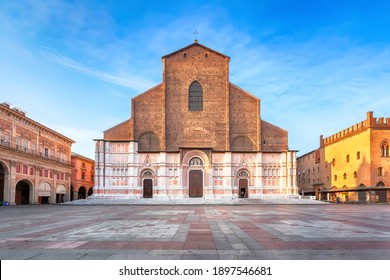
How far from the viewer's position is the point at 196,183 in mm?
47375

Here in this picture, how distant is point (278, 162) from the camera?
48062 millimetres

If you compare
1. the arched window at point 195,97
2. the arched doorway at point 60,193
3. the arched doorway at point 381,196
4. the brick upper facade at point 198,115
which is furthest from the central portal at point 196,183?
the arched doorway at point 381,196

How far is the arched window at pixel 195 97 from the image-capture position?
48.7m

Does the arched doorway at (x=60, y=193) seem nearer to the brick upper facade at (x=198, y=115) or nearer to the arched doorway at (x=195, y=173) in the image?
the brick upper facade at (x=198, y=115)

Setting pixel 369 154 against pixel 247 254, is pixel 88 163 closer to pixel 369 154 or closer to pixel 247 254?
pixel 369 154

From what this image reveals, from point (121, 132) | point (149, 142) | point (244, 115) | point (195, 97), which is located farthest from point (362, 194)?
point (121, 132)

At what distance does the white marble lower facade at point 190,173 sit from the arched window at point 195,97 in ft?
20.2

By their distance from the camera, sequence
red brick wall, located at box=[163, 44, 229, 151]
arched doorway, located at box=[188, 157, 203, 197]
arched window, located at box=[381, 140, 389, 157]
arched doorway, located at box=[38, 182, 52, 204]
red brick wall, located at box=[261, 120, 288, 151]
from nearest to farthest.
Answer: arched window, located at box=[381, 140, 389, 157] → arched doorway, located at box=[38, 182, 52, 204] → arched doorway, located at box=[188, 157, 203, 197] → red brick wall, located at box=[163, 44, 229, 151] → red brick wall, located at box=[261, 120, 288, 151]

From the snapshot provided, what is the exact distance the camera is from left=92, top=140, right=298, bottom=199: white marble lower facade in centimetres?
4641

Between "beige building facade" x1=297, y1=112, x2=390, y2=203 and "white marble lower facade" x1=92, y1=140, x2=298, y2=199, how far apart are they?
917 centimetres

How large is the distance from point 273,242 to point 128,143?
3999 centimetres

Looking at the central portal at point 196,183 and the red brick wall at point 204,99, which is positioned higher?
the red brick wall at point 204,99

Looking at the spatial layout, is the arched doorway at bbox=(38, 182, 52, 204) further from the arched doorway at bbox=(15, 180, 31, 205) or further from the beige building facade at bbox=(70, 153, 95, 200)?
the beige building facade at bbox=(70, 153, 95, 200)

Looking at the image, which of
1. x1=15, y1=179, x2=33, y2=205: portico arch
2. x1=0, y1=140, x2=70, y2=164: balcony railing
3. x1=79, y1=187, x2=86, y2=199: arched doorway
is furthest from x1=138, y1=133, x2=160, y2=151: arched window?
x1=79, y1=187, x2=86, y2=199: arched doorway
